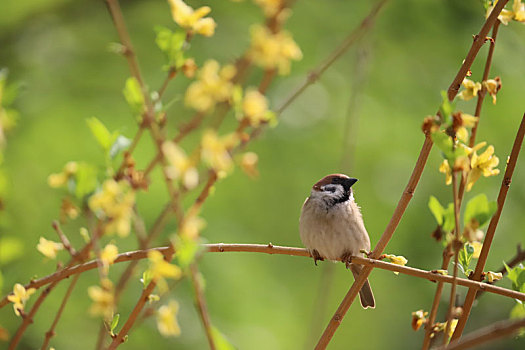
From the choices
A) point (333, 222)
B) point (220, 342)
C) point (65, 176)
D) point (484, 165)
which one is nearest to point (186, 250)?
point (220, 342)

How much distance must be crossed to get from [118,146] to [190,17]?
20 centimetres

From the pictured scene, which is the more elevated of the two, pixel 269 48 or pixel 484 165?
pixel 269 48

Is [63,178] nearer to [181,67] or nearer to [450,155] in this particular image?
[181,67]

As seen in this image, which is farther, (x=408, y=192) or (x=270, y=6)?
(x=408, y=192)

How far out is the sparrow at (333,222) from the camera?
2381 mm

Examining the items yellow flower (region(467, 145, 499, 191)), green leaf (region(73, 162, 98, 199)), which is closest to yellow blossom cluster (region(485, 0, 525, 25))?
yellow flower (region(467, 145, 499, 191))

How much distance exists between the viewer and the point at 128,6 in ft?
12.0

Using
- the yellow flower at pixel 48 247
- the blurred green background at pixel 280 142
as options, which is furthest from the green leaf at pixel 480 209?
the blurred green background at pixel 280 142

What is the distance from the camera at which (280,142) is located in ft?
10.7

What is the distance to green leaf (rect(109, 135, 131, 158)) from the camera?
907 mm

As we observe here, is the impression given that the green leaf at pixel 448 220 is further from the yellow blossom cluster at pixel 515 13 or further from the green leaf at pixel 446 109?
the yellow blossom cluster at pixel 515 13

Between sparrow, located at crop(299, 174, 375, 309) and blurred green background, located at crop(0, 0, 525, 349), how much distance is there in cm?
61

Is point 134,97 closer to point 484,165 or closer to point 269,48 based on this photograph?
point 269,48

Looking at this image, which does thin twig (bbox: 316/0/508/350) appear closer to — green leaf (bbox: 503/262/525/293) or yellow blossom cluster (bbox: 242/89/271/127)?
green leaf (bbox: 503/262/525/293)
